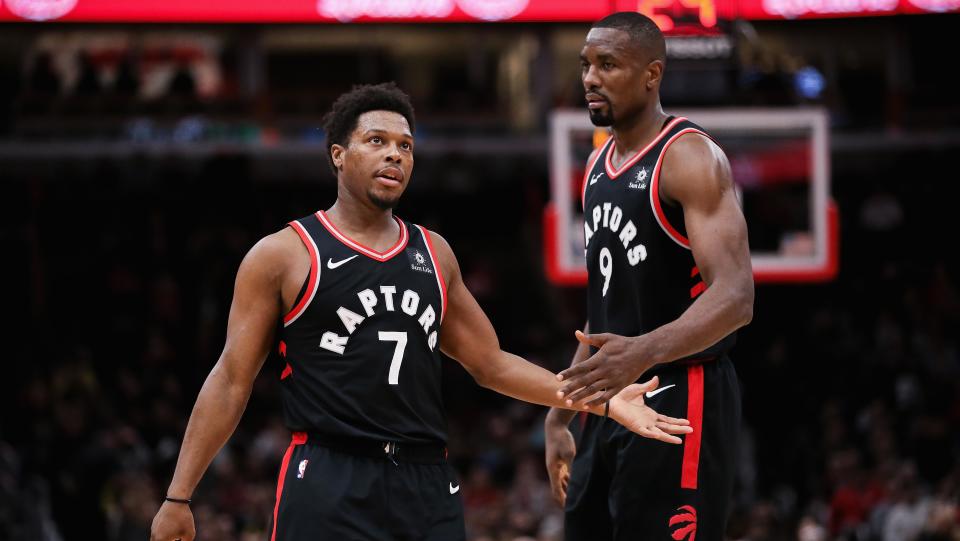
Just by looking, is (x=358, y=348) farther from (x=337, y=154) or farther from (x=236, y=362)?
(x=337, y=154)

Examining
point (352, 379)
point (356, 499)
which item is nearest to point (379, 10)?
point (352, 379)

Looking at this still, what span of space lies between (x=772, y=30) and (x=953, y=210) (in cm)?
472

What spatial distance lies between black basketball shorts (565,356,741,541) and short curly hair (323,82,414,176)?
1.42 meters

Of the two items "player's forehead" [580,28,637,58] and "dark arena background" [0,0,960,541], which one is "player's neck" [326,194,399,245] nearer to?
"player's forehead" [580,28,637,58]

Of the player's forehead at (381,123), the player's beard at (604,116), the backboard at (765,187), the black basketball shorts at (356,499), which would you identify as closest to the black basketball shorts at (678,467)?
the black basketball shorts at (356,499)

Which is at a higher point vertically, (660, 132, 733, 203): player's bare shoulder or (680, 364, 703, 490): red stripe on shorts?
(660, 132, 733, 203): player's bare shoulder

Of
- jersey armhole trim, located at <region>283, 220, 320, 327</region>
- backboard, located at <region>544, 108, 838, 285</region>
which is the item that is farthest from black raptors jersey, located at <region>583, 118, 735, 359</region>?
backboard, located at <region>544, 108, 838, 285</region>

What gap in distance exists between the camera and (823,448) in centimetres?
1555

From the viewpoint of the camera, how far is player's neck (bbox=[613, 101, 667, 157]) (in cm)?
530

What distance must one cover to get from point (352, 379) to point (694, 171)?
1463mm

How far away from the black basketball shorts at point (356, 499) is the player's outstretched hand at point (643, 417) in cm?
70

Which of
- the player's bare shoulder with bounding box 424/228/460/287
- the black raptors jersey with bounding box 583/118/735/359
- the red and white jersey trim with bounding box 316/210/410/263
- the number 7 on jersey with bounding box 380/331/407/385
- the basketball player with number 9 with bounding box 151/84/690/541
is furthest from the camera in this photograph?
the player's bare shoulder with bounding box 424/228/460/287

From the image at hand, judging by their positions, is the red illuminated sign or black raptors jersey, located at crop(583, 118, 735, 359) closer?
black raptors jersey, located at crop(583, 118, 735, 359)

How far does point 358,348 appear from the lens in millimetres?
4891
